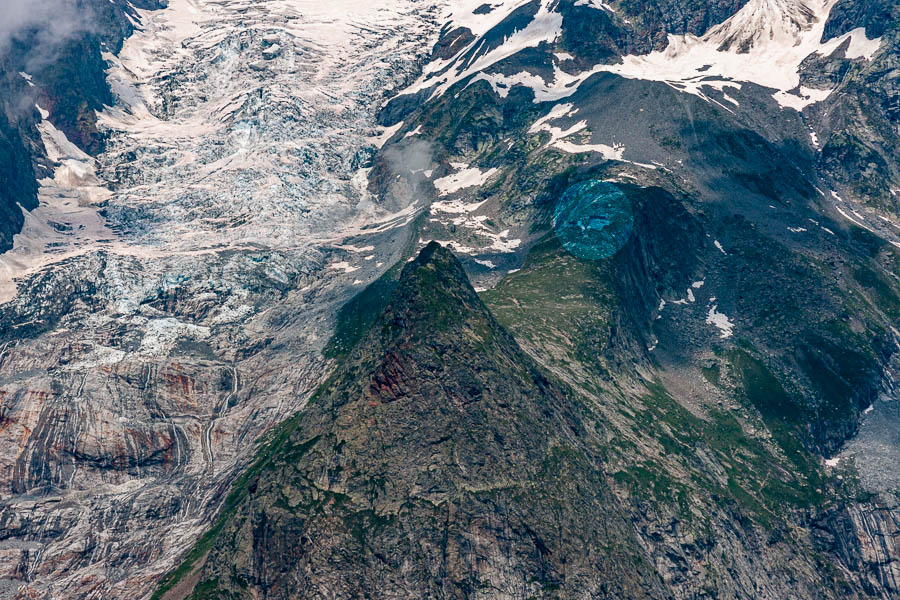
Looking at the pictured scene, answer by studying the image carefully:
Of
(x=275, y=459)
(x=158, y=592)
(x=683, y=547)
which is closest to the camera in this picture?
(x=275, y=459)

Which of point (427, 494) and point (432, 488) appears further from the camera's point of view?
point (432, 488)

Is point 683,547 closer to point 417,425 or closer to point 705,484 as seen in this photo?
point 705,484

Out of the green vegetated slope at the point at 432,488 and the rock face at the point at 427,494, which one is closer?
the rock face at the point at 427,494

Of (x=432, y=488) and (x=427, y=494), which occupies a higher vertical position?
(x=427, y=494)

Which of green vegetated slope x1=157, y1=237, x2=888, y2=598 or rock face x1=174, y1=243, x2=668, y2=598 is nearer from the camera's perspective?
rock face x1=174, y1=243, x2=668, y2=598

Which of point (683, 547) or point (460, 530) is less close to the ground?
point (460, 530)

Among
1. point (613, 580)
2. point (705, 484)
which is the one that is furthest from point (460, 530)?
point (705, 484)

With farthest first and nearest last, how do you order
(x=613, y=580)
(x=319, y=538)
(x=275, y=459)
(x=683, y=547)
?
(x=683, y=547)
(x=275, y=459)
(x=613, y=580)
(x=319, y=538)

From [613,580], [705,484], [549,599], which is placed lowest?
[705,484]
